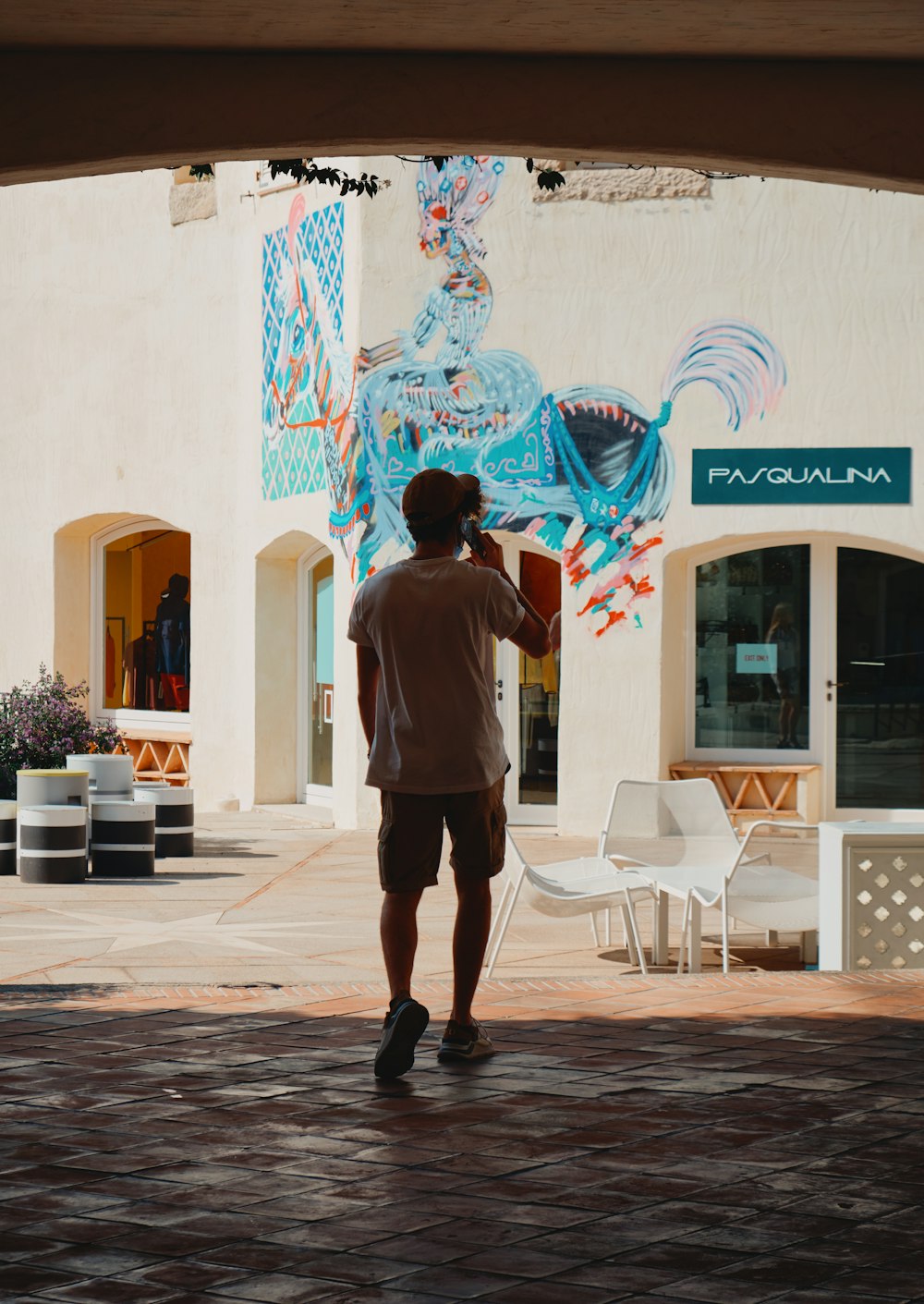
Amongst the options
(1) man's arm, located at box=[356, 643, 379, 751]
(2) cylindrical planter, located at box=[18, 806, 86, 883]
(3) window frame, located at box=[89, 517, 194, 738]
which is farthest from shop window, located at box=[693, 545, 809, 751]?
(1) man's arm, located at box=[356, 643, 379, 751]

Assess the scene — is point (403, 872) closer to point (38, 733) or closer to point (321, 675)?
point (38, 733)

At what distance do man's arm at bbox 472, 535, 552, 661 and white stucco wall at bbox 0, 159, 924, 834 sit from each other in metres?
8.54

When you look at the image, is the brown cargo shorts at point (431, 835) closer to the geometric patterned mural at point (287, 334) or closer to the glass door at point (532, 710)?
the glass door at point (532, 710)

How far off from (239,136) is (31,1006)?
296 cm

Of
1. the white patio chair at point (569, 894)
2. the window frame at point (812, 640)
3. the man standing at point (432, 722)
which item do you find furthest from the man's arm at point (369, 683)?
the window frame at point (812, 640)

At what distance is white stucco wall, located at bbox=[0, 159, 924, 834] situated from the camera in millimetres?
12961

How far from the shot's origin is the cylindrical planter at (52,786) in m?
10.7

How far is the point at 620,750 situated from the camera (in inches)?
530

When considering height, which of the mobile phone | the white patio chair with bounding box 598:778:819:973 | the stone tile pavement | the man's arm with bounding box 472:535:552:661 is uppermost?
the mobile phone

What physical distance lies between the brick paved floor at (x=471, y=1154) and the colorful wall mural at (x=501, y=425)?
784 cm

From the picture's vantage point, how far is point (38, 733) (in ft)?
40.3

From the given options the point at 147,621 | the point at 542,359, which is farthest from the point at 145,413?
the point at 542,359

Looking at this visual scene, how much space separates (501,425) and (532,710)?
2.37 m

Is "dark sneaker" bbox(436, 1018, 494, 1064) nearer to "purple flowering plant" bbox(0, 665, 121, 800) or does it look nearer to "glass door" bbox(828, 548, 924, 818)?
"purple flowering plant" bbox(0, 665, 121, 800)
